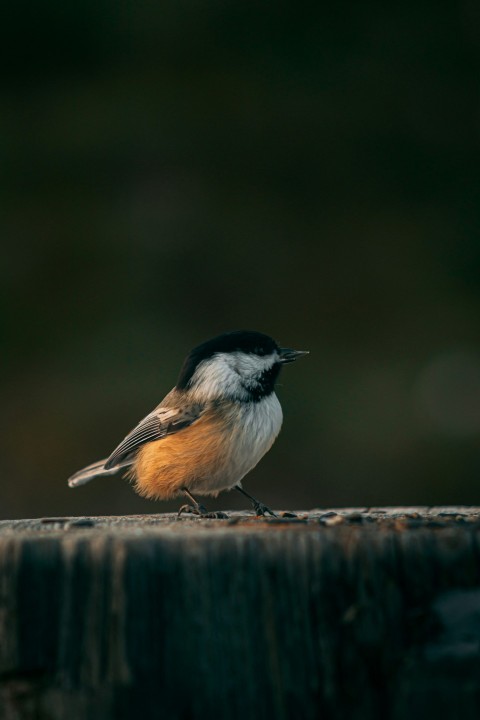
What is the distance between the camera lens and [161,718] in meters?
1.25

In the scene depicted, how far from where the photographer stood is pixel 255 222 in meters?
6.32

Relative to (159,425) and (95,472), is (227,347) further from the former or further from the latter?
(95,472)

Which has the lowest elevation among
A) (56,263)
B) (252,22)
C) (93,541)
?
(93,541)

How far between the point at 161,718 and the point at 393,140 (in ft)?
18.1

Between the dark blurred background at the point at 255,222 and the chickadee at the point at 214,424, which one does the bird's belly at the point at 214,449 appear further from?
the dark blurred background at the point at 255,222

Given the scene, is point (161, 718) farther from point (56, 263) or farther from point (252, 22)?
point (252, 22)

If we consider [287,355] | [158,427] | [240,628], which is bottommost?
→ [240,628]

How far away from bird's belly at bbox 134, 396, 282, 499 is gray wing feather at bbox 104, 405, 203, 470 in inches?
1.0

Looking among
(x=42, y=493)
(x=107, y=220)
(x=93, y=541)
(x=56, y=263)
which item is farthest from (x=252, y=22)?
(x=93, y=541)

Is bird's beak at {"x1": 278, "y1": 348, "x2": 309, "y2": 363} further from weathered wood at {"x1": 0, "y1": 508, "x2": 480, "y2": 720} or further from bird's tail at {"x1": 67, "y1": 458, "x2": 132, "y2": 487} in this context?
weathered wood at {"x1": 0, "y1": 508, "x2": 480, "y2": 720}

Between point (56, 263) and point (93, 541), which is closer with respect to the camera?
point (93, 541)

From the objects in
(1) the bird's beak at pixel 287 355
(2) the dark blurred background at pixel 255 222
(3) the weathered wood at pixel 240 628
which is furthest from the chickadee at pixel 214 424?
(2) the dark blurred background at pixel 255 222

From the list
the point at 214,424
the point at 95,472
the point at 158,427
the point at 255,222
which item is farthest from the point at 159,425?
the point at 255,222

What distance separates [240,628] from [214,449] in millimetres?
1557
